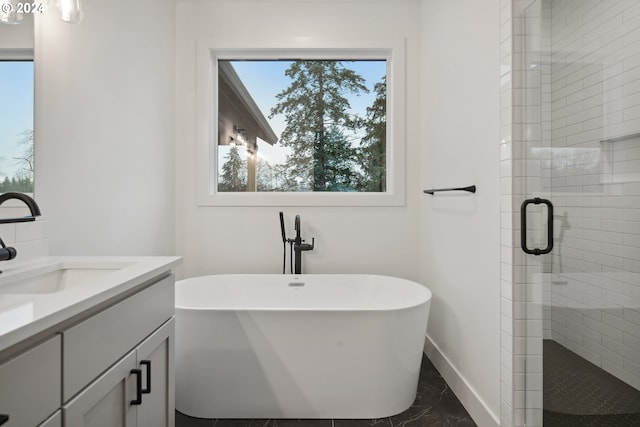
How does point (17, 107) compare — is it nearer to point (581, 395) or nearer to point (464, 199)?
point (464, 199)

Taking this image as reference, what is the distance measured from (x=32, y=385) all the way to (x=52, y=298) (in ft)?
0.67

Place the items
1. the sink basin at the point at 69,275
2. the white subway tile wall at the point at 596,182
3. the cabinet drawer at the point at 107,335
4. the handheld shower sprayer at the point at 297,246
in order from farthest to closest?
the handheld shower sprayer at the point at 297,246 < the sink basin at the point at 69,275 < the white subway tile wall at the point at 596,182 < the cabinet drawer at the point at 107,335

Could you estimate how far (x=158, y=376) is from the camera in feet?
4.04

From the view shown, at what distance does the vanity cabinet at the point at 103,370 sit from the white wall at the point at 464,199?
144 cm

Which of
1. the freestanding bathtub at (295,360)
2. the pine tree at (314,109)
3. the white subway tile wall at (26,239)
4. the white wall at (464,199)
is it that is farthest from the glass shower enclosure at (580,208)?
the white subway tile wall at (26,239)

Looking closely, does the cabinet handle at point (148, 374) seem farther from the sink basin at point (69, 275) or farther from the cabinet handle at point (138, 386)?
the sink basin at point (69, 275)

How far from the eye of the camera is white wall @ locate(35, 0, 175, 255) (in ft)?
5.02

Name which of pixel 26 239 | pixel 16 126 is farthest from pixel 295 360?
pixel 16 126

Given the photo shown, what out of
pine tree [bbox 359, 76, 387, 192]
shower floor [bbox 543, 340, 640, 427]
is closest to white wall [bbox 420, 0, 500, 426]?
shower floor [bbox 543, 340, 640, 427]

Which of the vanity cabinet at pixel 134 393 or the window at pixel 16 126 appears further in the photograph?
the window at pixel 16 126

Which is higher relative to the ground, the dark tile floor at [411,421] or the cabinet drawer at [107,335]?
the cabinet drawer at [107,335]

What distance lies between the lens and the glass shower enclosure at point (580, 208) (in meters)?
0.98

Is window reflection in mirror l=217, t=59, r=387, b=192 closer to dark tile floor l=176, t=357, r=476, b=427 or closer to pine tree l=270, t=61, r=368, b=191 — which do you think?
pine tree l=270, t=61, r=368, b=191

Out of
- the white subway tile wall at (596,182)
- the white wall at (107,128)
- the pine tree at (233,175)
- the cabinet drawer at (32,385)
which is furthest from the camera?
the pine tree at (233,175)
